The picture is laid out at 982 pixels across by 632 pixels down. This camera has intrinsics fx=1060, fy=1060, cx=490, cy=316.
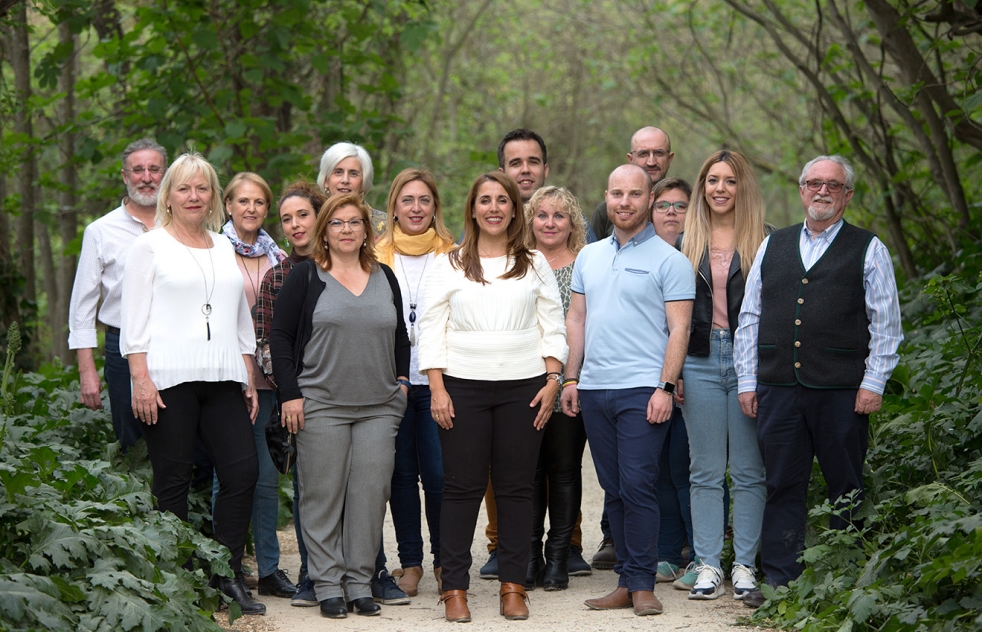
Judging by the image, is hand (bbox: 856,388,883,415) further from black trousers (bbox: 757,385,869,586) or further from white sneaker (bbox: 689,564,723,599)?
white sneaker (bbox: 689,564,723,599)

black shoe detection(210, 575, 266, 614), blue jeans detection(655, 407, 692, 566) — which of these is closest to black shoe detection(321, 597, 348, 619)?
black shoe detection(210, 575, 266, 614)

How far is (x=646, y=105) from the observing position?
19.4m

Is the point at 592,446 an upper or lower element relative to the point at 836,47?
lower

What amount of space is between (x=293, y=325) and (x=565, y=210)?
160 centimetres

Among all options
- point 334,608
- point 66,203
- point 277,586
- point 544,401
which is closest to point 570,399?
point 544,401

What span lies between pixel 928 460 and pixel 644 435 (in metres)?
1.35

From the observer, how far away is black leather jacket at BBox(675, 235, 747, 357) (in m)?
5.28

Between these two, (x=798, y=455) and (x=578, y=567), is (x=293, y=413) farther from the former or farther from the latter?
(x=798, y=455)

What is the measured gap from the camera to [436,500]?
5.64 m

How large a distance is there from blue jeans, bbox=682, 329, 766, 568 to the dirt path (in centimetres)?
31

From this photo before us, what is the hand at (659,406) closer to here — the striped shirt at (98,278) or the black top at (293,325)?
the black top at (293,325)

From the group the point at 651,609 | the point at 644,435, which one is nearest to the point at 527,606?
the point at 651,609

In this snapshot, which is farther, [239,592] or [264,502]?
[264,502]

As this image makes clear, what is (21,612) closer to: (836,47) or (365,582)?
(365,582)
